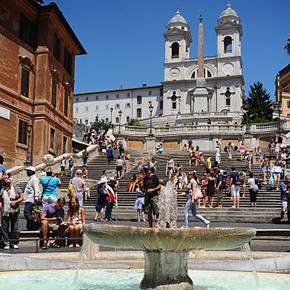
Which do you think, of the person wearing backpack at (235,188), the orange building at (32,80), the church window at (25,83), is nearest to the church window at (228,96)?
the orange building at (32,80)

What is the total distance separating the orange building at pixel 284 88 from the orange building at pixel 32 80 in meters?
65.2

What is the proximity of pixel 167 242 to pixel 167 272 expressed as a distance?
61 cm

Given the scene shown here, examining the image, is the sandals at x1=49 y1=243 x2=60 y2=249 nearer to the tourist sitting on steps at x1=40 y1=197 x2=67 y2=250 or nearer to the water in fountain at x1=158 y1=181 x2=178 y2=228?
the tourist sitting on steps at x1=40 y1=197 x2=67 y2=250

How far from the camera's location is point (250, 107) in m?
62.9

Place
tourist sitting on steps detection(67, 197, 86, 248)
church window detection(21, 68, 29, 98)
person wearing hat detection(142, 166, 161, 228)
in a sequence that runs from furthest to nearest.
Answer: church window detection(21, 68, 29, 98), person wearing hat detection(142, 166, 161, 228), tourist sitting on steps detection(67, 197, 86, 248)

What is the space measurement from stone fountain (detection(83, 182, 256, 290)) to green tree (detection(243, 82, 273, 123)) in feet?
188

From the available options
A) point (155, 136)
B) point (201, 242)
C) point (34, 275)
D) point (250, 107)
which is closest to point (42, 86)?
point (155, 136)

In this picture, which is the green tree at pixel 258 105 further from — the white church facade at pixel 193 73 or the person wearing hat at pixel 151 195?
the person wearing hat at pixel 151 195

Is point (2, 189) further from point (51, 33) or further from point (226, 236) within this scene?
point (51, 33)

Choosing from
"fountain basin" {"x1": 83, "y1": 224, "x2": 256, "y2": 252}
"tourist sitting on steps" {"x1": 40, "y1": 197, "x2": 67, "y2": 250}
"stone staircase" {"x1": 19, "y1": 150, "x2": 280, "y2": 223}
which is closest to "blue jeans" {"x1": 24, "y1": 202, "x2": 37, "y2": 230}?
"tourist sitting on steps" {"x1": 40, "y1": 197, "x2": 67, "y2": 250}

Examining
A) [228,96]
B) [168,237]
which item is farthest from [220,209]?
[228,96]

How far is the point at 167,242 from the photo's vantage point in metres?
5.12

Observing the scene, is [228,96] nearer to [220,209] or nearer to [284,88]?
[284,88]

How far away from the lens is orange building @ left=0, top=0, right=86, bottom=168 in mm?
24547
